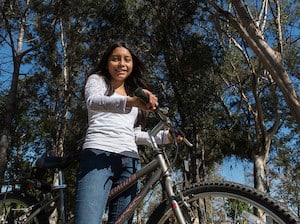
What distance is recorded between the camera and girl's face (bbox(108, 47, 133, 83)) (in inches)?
85.2

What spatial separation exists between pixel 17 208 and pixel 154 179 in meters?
1.43

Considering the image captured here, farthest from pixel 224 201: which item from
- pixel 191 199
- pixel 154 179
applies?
pixel 154 179

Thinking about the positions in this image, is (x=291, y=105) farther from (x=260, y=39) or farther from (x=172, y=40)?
(x=172, y=40)

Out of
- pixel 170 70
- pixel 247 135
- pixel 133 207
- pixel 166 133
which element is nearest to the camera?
pixel 133 207

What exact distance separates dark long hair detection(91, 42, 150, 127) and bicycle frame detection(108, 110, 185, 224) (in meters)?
0.35

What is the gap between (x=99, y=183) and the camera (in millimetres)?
1852

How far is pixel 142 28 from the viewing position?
12555mm

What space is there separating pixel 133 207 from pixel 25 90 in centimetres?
1384

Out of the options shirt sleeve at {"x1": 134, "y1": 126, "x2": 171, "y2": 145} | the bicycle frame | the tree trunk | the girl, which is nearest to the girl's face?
the girl

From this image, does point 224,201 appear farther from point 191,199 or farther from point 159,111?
point 159,111

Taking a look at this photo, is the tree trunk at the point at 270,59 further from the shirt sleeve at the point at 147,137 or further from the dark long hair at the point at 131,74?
the shirt sleeve at the point at 147,137

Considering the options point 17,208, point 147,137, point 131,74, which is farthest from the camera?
point 17,208

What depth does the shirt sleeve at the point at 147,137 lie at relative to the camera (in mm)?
2020

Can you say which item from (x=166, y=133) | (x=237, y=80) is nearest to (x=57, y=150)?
(x=237, y=80)
